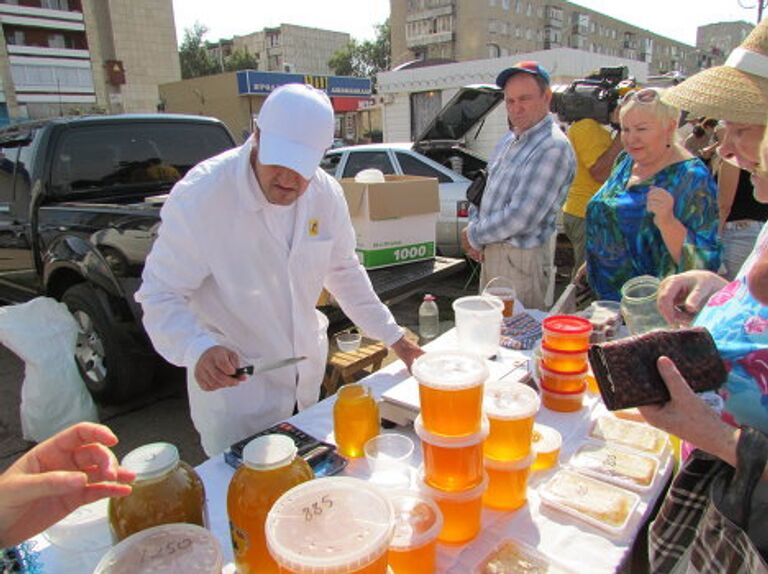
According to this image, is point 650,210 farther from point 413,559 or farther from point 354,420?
point 413,559

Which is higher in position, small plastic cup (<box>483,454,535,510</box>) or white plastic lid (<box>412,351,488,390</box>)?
white plastic lid (<box>412,351,488,390</box>)

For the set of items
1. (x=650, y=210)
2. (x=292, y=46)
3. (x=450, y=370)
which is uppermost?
(x=292, y=46)

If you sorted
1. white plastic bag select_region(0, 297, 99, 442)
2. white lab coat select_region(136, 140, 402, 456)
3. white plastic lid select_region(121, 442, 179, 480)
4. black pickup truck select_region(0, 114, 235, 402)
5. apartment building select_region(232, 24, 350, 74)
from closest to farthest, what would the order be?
white plastic lid select_region(121, 442, 179, 480) < white lab coat select_region(136, 140, 402, 456) < white plastic bag select_region(0, 297, 99, 442) < black pickup truck select_region(0, 114, 235, 402) < apartment building select_region(232, 24, 350, 74)

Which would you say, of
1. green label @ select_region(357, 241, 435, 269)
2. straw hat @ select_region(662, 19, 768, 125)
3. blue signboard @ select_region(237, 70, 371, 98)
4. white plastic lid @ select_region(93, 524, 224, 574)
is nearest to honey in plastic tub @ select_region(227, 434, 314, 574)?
white plastic lid @ select_region(93, 524, 224, 574)

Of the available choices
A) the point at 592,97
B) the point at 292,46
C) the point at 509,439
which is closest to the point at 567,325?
the point at 509,439

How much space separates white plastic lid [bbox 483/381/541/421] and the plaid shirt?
1677 mm

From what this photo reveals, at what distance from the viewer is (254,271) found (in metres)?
1.74

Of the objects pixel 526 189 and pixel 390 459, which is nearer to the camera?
pixel 390 459

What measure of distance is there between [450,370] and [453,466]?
20 centimetres

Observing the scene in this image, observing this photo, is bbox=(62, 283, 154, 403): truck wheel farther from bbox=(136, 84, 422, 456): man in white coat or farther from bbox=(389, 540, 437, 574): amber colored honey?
bbox=(389, 540, 437, 574): amber colored honey

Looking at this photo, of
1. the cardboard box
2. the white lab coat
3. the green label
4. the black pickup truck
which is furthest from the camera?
the green label

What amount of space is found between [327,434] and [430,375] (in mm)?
697

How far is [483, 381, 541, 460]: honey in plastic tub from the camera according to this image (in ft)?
3.98

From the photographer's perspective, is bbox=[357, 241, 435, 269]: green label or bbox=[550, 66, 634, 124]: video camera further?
bbox=[550, 66, 634, 124]: video camera
